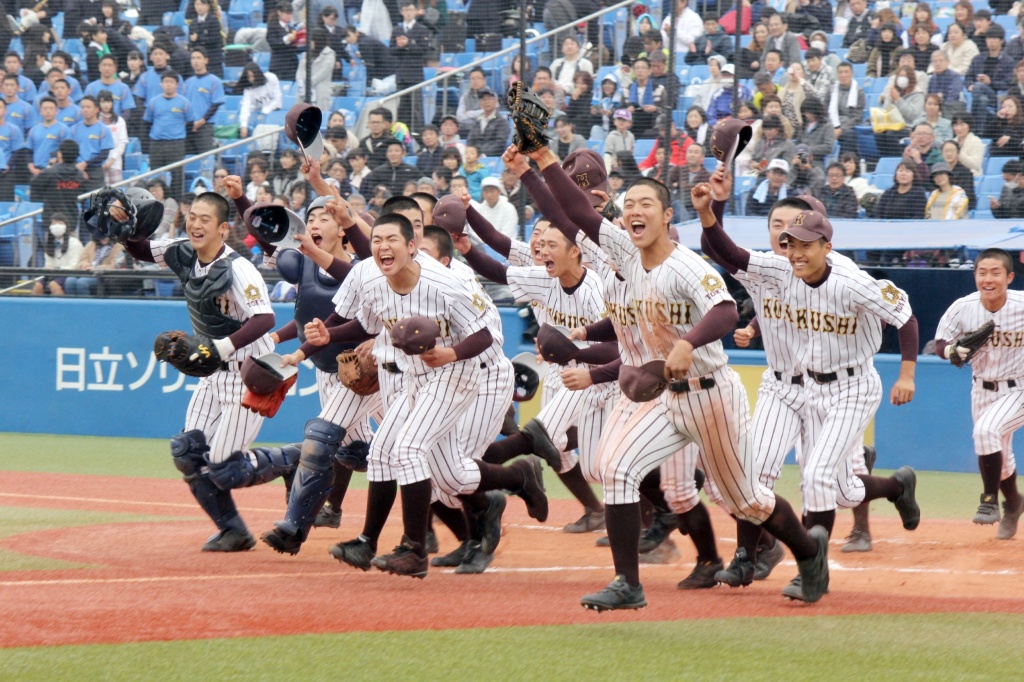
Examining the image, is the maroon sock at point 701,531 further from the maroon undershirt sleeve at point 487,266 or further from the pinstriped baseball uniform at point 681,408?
the maroon undershirt sleeve at point 487,266

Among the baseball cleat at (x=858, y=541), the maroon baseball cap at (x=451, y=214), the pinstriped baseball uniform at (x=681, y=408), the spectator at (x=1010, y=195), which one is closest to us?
the pinstriped baseball uniform at (x=681, y=408)

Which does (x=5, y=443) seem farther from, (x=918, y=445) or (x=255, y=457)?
(x=918, y=445)

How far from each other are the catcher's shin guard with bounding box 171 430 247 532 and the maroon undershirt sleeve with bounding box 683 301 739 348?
3.06 m

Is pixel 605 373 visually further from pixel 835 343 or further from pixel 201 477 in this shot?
pixel 201 477

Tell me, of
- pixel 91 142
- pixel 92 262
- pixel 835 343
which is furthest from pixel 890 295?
pixel 91 142

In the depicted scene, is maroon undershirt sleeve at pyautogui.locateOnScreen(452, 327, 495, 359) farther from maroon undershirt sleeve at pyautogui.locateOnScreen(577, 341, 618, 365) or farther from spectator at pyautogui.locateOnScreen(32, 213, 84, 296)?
spectator at pyautogui.locateOnScreen(32, 213, 84, 296)

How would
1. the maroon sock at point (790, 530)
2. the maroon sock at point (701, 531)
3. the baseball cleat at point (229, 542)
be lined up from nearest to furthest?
the maroon sock at point (790, 530) → the maroon sock at point (701, 531) → the baseball cleat at point (229, 542)

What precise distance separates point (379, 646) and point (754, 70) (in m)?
10.3

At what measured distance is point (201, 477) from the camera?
725 cm

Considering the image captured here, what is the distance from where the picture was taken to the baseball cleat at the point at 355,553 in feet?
20.9

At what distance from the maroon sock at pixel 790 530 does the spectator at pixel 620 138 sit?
27.6 feet

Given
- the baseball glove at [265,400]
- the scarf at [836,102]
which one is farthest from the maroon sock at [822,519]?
the scarf at [836,102]

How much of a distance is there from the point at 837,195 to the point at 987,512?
16.7ft

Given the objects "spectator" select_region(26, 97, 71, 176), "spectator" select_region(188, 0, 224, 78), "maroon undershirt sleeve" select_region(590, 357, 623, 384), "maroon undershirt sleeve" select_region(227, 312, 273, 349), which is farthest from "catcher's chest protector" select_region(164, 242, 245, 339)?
"spectator" select_region(188, 0, 224, 78)
